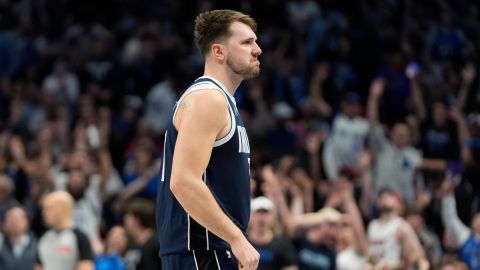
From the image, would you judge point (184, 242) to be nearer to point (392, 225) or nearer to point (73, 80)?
point (392, 225)

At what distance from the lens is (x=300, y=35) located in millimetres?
17359

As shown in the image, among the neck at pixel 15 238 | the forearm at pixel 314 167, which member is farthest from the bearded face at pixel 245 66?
the forearm at pixel 314 167

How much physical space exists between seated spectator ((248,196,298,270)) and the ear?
16.0ft

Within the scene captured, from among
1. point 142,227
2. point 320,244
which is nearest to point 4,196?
point 142,227

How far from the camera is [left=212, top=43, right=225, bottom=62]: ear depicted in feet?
15.6

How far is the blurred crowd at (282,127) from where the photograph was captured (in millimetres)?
10727

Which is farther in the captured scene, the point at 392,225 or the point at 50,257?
the point at 392,225

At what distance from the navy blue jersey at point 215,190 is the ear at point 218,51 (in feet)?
0.36

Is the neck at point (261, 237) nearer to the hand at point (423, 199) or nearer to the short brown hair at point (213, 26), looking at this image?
the hand at point (423, 199)

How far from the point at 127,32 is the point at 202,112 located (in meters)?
13.8

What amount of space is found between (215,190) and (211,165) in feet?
0.38

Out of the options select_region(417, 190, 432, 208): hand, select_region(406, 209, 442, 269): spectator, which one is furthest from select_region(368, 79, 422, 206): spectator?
select_region(406, 209, 442, 269): spectator

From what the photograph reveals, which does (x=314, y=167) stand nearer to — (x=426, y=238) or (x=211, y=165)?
(x=426, y=238)

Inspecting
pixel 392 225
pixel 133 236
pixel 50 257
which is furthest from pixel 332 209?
pixel 50 257
